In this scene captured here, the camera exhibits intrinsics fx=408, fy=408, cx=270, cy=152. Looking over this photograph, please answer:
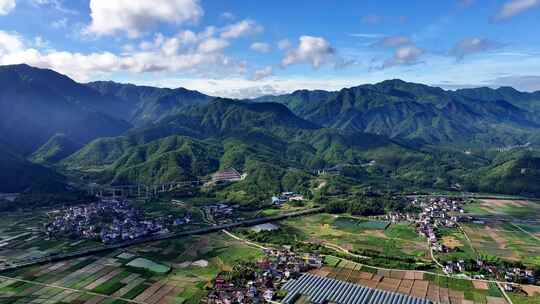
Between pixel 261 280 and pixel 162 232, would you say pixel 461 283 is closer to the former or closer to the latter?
pixel 261 280

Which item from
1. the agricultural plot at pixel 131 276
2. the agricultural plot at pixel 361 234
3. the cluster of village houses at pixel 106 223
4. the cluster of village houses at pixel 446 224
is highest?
the cluster of village houses at pixel 446 224

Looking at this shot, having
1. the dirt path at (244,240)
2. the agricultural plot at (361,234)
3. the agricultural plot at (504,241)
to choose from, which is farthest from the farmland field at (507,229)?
the dirt path at (244,240)

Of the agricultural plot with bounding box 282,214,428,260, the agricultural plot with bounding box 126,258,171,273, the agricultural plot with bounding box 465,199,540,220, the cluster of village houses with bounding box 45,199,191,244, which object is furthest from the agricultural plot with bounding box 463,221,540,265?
the cluster of village houses with bounding box 45,199,191,244

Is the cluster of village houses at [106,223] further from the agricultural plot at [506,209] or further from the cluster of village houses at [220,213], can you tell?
the agricultural plot at [506,209]

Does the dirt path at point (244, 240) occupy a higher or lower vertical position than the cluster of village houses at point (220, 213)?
lower

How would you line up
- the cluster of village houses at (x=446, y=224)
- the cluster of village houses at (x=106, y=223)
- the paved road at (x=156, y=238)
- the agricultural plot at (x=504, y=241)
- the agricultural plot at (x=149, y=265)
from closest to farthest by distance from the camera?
the cluster of village houses at (x=446, y=224) → the agricultural plot at (x=149, y=265) → the paved road at (x=156, y=238) → the agricultural plot at (x=504, y=241) → the cluster of village houses at (x=106, y=223)

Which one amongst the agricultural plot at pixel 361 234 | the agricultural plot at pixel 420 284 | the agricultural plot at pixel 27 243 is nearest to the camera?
the agricultural plot at pixel 420 284

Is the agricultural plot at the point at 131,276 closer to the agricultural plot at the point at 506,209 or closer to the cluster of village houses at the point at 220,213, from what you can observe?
the cluster of village houses at the point at 220,213

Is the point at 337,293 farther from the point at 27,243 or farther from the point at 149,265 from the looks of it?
the point at 27,243

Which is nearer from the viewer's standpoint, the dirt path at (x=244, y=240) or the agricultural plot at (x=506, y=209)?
the dirt path at (x=244, y=240)

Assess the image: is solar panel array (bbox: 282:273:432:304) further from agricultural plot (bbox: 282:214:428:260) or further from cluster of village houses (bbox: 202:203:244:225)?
cluster of village houses (bbox: 202:203:244:225)
